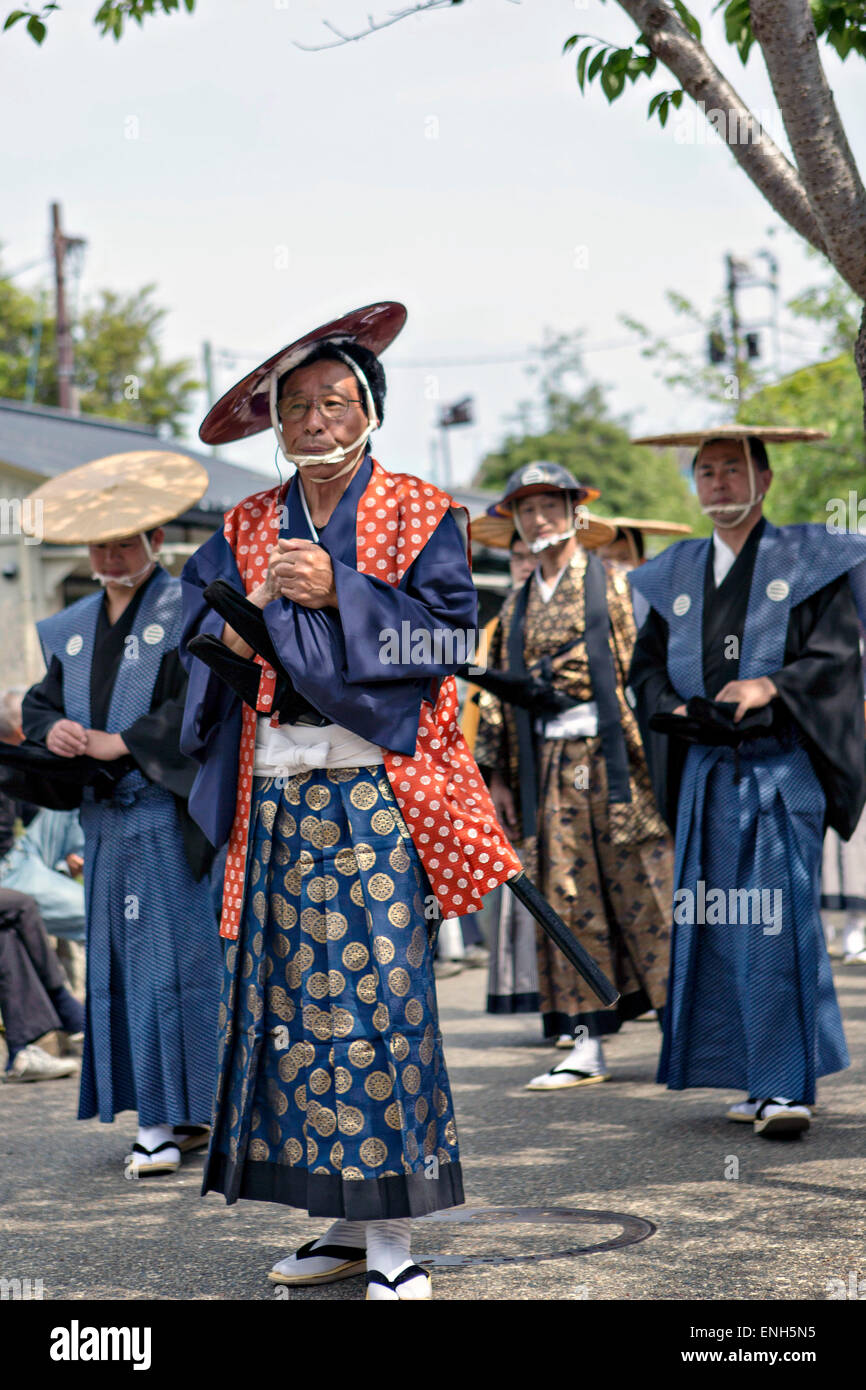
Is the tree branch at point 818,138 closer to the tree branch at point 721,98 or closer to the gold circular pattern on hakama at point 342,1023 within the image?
the tree branch at point 721,98

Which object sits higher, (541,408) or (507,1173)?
(541,408)

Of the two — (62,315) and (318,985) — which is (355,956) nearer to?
(318,985)

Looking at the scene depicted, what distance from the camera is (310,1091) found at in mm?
3621

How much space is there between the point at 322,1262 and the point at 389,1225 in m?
0.28

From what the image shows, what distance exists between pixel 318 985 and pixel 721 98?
286cm

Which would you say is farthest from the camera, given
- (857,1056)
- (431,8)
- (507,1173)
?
(857,1056)

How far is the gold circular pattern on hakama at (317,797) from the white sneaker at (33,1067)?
12.0 ft

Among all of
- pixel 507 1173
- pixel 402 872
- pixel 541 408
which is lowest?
pixel 507 1173
